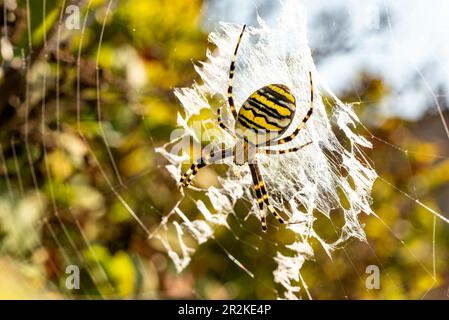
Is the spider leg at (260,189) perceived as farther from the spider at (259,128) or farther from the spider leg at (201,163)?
the spider leg at (201,163)

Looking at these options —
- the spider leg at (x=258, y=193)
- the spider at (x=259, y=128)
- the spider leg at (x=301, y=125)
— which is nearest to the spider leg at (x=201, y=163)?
the spider at (x=259, y=128)

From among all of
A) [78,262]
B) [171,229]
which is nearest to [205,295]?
[171,229]

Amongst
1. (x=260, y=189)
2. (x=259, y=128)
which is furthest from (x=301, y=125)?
(x=260, y=189)

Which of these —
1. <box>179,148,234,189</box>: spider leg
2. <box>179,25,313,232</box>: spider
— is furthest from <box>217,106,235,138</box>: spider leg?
<box>179,148,234,189</box>: spider leg

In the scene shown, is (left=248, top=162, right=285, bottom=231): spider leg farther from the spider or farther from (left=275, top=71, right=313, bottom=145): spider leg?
(left=275, top=71, right=313, bottom=145): spider leg

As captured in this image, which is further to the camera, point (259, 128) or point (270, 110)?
point (259, 128)

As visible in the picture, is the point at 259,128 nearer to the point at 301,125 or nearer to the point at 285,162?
the point at 301,125

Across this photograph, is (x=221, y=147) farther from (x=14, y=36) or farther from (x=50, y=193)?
(x=14, y=36)
